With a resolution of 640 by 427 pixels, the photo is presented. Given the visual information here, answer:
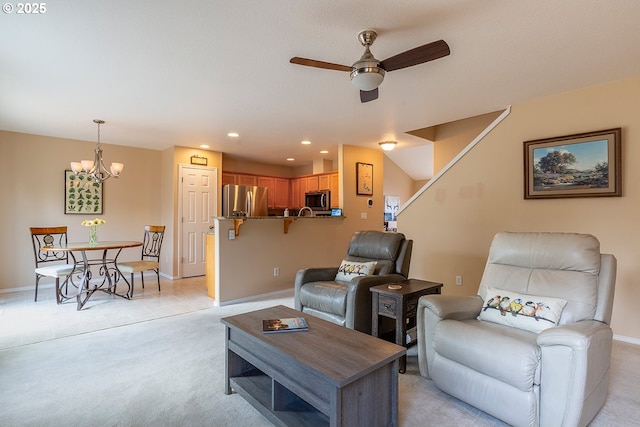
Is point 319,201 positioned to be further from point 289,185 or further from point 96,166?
point 96,166

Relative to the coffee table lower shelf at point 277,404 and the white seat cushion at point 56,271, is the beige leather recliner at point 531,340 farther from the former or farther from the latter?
the white seat cushion at point 56,271

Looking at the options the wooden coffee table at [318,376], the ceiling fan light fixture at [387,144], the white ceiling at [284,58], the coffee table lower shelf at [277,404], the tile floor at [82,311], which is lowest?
the tile floor at [82,311]

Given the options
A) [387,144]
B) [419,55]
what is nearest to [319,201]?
[387,144]


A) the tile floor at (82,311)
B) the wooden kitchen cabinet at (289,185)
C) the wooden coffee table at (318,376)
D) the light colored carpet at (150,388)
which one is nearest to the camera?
the wooden coffee table at (318,376)

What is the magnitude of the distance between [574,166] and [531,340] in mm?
2285

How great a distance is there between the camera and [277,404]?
1.72 meters

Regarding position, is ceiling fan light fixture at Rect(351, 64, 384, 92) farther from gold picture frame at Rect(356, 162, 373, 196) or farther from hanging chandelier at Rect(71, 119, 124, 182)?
hanging chandelier at Rect(71, 119, 124, 182)

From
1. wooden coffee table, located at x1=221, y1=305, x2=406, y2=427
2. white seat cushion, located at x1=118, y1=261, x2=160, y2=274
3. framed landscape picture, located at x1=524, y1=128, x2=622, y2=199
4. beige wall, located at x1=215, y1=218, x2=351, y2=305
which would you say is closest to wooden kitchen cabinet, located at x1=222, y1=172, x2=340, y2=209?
beige wall, located at x1=215, y1=218, x2=351, y2=305

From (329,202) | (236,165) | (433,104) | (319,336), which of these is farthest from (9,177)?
(433,104)

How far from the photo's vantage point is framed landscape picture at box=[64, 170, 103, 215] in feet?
16.9

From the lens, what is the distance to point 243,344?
6.46 feet

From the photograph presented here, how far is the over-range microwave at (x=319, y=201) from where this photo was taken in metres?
6.07

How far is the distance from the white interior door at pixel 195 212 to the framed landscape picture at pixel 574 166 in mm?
5020

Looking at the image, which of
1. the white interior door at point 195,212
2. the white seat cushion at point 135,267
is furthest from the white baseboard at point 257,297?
the white interior door at point 195,212
